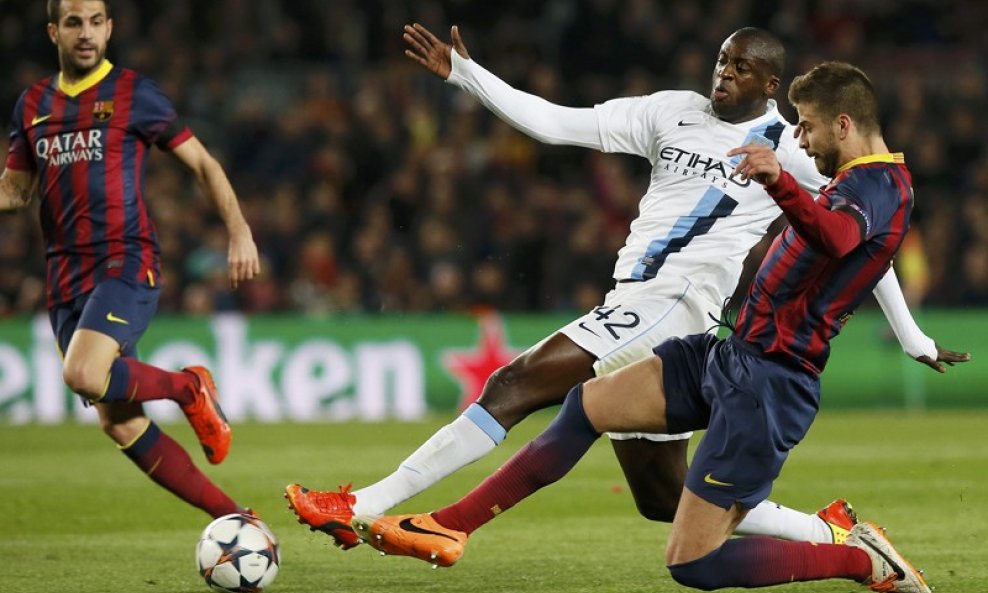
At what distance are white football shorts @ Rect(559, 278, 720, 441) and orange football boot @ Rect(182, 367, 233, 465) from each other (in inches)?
68.9

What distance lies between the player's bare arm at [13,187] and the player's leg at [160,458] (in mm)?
1000

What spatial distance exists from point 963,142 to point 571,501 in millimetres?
9106

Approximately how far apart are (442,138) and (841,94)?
11743 mm

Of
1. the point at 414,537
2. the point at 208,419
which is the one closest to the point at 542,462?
the point at 414,537

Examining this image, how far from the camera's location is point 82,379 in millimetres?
6191

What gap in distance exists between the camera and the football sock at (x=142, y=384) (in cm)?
637

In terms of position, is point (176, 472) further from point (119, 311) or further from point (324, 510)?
point (324, 510)

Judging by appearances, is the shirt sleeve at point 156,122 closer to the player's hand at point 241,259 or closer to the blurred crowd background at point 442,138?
the player's hand at point 241,259

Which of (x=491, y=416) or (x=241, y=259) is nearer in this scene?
(x=491, y=416)

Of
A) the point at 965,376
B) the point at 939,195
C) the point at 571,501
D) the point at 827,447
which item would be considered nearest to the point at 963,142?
the point at 939,195

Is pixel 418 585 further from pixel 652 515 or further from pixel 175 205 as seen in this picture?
pixel 175 205

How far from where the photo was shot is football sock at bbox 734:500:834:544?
587 cm

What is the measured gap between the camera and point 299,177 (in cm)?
1593

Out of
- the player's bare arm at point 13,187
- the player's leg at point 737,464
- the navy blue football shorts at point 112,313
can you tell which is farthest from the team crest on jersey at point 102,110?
the player's leg at point 737,464
